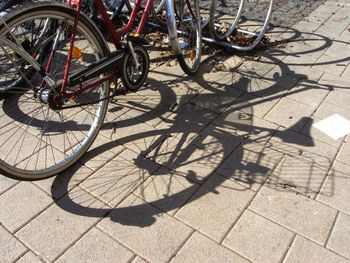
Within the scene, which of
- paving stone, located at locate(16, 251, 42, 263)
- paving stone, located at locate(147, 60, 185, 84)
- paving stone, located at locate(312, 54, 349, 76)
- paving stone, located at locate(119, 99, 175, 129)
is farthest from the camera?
paving stone, located at locate(312, 54, 349, 76)

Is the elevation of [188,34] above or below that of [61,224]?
above

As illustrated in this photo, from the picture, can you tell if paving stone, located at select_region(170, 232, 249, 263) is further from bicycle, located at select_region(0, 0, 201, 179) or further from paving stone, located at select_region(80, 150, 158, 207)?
bicycle, located at select_region(0, 0, 201, 179)

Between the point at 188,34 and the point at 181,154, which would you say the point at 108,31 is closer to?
the point at 181,154

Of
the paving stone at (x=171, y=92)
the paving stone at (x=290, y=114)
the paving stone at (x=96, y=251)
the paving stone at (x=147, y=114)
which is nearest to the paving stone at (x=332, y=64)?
the paving stone at (x=290, y=114)

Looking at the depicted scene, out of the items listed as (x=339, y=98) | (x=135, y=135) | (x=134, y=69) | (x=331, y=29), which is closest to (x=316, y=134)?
(x=339, y=98)

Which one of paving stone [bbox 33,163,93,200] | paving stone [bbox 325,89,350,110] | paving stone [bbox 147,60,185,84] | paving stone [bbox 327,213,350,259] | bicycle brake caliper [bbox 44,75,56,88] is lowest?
paving stone [bbox 327,213,350,259]

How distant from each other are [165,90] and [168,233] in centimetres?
180

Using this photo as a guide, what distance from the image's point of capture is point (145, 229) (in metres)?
2.52

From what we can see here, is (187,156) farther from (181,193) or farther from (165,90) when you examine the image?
(165,90)

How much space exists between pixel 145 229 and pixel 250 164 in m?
1.02

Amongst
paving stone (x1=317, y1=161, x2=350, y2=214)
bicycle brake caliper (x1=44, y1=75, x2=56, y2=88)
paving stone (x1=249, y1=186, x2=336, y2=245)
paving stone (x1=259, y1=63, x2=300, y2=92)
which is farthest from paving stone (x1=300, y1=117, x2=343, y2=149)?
bicycle brake caliper (x1=44, y1=75, x2=56, y2=88)

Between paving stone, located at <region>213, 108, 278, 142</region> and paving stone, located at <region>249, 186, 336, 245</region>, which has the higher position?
paving stone, located at <region>213, 108, 278, 142</region>

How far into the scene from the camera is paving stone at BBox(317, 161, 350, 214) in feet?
8.82

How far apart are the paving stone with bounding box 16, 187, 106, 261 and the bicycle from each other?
0.98 feet
